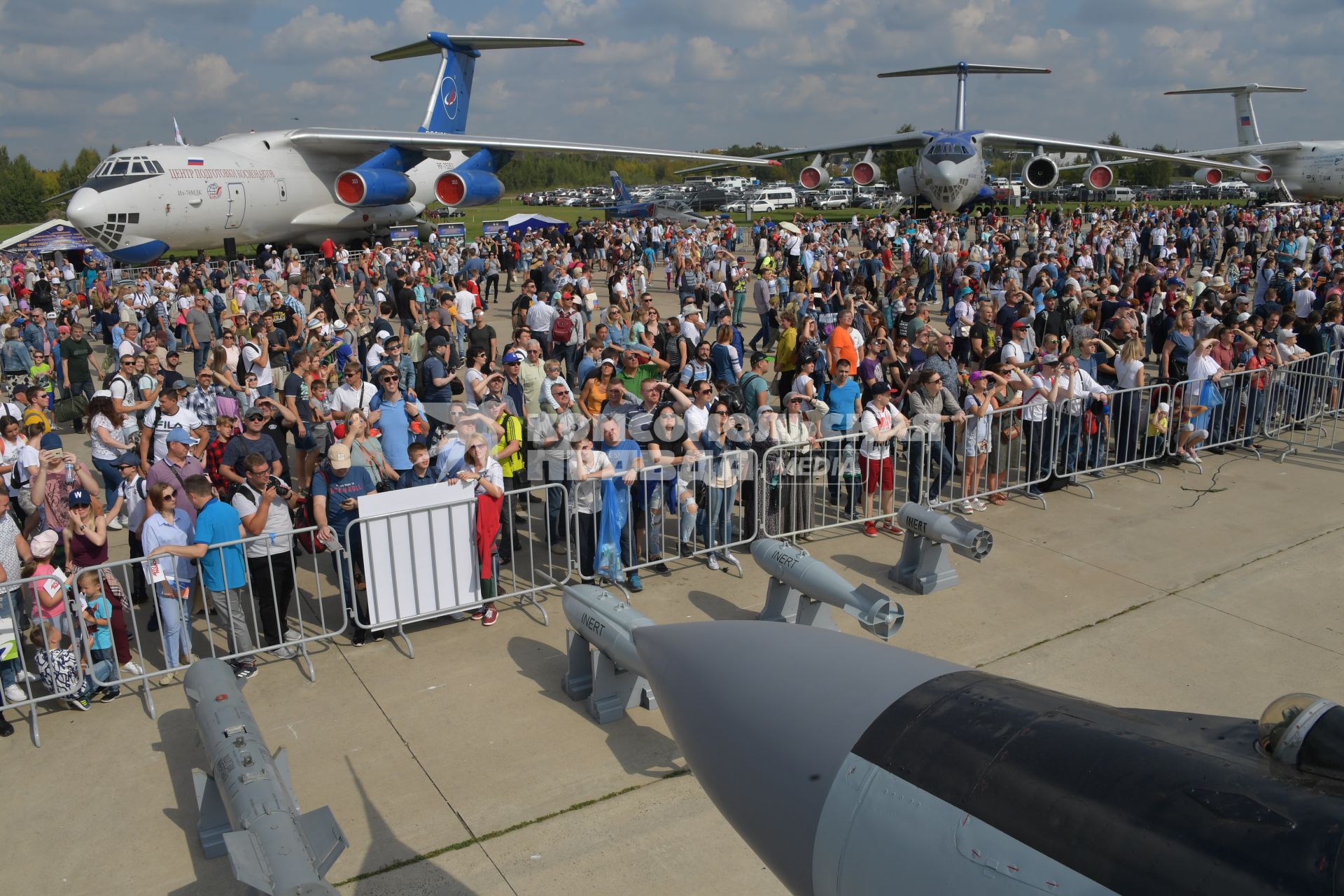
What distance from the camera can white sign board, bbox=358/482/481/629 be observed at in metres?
6.24

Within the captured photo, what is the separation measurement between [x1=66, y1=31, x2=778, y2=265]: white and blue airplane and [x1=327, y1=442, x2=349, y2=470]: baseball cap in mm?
19370

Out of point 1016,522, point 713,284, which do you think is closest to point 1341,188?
point 713,284

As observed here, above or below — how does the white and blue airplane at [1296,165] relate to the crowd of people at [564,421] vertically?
above

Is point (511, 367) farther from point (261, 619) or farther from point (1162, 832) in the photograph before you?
point (1162, 832)

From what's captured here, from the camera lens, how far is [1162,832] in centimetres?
181

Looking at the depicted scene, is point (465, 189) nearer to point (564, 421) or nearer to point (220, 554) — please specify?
point (564, 421)

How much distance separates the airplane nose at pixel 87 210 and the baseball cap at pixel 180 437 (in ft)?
56.7

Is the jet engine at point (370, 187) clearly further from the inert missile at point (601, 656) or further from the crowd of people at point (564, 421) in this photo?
the inert missile at point (601, 656)

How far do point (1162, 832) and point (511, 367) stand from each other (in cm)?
752

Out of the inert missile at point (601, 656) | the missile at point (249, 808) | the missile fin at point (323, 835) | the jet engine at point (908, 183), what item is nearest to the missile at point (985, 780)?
the missile at point (249, 808)

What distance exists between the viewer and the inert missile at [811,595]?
5.79m

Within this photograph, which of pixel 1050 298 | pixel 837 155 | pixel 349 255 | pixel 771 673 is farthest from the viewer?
pixel 837 155

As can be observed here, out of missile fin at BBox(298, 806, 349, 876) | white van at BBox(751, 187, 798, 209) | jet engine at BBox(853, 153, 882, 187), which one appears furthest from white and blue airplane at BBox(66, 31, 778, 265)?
white van at BBox(751, 187, 798, 209)

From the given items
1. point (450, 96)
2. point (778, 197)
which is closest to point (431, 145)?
point (450, 96)
